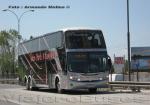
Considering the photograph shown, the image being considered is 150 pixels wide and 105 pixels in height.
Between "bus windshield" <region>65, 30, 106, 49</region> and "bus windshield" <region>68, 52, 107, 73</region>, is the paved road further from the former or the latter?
"bus windshield" <region>65, 30, 106, 49</region>

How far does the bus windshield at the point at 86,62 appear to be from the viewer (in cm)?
2967

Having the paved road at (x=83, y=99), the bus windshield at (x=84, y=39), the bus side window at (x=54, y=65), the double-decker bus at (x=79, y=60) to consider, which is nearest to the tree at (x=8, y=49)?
the bus side window at (x=54, y=65)

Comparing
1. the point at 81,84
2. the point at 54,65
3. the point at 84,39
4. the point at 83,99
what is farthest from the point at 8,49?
the point at 83,99

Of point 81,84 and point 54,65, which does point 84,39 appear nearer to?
point 81,84

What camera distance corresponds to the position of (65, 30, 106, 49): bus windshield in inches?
1181

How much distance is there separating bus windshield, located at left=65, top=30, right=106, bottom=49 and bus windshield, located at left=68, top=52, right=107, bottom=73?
0.53m

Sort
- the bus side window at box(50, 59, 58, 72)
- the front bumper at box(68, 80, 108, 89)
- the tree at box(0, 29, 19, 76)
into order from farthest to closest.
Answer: the tree at box(0, 29, 19, 76) < the bus side window at box(50, 59, 58, 72) < the front bumper at box(68, 80, 108, 89)

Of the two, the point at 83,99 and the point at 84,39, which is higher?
the point at 84,39

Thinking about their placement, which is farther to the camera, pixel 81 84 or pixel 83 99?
pixel 81 84

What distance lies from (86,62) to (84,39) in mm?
1443

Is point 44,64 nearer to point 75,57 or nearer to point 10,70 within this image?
point 75,57

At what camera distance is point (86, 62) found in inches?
1176

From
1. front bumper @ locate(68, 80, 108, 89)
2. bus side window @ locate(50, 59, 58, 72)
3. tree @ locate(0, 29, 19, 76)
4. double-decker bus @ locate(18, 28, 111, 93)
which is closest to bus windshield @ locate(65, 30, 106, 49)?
double-decker bus @ locate(18, 28, 111, 93)

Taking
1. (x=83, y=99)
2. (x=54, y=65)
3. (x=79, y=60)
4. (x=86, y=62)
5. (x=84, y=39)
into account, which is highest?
(x=84, y=39)
